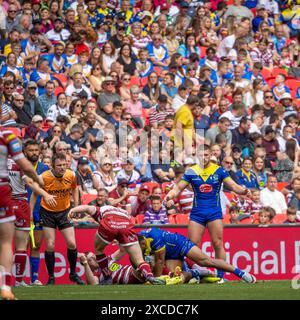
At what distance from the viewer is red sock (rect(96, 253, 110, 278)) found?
16.6 metres

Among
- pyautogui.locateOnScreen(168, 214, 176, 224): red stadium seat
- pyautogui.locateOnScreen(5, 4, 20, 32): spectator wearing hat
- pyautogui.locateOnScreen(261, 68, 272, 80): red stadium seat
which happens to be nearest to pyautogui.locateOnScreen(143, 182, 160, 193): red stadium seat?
pyautogui.locateOnScreen(168, 214, 176, 224): red stadium seat

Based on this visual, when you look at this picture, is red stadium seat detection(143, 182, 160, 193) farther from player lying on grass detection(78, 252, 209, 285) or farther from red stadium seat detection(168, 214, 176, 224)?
player lying on grass detection(78, 252, 209, 285)

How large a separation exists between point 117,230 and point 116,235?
0.34ft

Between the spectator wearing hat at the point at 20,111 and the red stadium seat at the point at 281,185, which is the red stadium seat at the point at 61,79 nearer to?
the spectator wearing hat at the point at 20,111

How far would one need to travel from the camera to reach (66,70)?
23.8 metres

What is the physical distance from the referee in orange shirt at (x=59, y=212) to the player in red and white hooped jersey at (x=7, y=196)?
4392 millimetres

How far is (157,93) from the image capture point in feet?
78.4

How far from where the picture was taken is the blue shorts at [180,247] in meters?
16.0

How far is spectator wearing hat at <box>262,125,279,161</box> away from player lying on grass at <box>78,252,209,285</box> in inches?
282

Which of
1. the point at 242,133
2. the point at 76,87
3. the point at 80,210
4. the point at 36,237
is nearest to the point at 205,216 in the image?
the point at 80,210

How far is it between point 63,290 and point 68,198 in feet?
7.98

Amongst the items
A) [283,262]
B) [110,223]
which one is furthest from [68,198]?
[283,262]

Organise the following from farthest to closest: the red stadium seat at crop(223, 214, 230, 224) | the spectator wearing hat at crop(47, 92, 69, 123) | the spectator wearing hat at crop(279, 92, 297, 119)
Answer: the spectator wearing hat at crop(279, 92, 297, 119), the spectator wearing hat at crop(47, 92, 69, 123), the red stadium seat at crop(223, 214, 230, 224)
